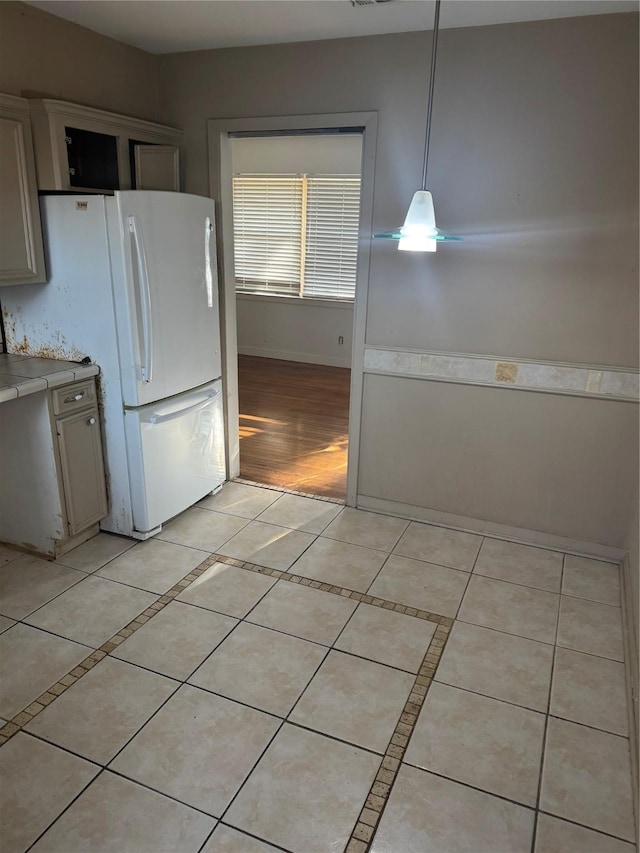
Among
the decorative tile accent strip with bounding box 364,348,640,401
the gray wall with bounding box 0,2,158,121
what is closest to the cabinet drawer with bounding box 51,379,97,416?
the gray wall with bounding box 0,2,158,121

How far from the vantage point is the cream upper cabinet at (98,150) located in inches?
105

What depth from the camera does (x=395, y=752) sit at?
191 cm

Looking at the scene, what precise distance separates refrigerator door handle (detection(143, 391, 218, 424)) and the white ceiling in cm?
185

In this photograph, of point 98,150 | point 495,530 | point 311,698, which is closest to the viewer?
point 311,698

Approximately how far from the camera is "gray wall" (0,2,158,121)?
2.60m

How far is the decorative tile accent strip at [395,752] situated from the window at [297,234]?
16.5 ft

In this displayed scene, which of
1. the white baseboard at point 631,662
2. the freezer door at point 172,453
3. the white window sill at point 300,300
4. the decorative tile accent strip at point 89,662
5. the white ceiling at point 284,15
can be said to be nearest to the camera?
the white baseboard at point 631,662

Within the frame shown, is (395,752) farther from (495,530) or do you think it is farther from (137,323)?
(137,323)

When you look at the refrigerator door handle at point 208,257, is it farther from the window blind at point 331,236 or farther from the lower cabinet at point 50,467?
the window blind at point 331,236

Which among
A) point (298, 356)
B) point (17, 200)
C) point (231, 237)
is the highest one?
point (17, 200)

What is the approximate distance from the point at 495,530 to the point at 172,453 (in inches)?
72.3

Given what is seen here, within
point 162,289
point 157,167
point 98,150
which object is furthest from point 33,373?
point 157,167

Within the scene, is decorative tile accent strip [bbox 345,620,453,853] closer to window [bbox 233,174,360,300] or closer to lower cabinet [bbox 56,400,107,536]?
lower cabinet [bbox 56,400,107,536]

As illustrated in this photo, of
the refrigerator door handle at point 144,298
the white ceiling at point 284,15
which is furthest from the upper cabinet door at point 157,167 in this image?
the refrigerator door handle at point 144,298
